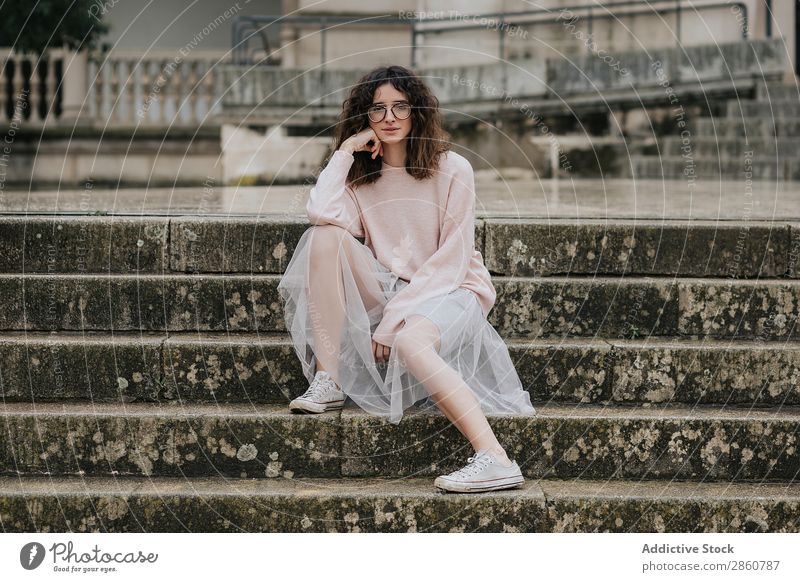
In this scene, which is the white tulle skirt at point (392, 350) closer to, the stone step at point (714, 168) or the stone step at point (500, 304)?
the stone step at point (500, 304)

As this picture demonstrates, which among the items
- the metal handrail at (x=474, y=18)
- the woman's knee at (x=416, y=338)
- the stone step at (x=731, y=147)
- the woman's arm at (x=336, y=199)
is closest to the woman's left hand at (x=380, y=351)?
the woman's knee at (x=416, y=338)

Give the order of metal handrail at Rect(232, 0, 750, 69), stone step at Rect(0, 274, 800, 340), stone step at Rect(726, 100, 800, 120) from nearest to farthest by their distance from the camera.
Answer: stone step at Rect(0, 274, 800, 340) < stone step at Rect(726, 100, 800, 120) < metal handrail at Rect(232, 0, 750, 69)

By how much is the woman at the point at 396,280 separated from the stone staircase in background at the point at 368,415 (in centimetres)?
14

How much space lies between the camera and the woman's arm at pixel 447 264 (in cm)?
354

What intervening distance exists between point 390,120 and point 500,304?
92cm

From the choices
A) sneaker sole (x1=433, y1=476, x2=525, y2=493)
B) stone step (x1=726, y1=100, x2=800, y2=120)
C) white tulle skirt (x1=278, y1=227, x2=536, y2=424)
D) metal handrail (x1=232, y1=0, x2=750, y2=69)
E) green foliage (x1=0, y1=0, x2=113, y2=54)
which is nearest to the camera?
sneaker sole (x1=433, y1=476, x2=525, y2=493)

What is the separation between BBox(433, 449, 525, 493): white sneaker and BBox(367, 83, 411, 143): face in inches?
50.7

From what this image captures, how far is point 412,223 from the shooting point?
374 cm

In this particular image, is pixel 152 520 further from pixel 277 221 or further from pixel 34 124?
pixel 34 124

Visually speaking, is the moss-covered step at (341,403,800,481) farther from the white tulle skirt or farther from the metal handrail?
the metal handrail

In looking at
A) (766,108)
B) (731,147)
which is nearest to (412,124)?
(731,147)

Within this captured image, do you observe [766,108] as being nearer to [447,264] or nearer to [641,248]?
[641,248]

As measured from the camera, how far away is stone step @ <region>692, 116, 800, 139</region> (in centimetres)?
862

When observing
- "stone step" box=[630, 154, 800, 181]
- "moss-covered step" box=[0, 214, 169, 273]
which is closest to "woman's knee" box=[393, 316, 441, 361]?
"moss-covered step" box=[0, 214, 169, 273]
